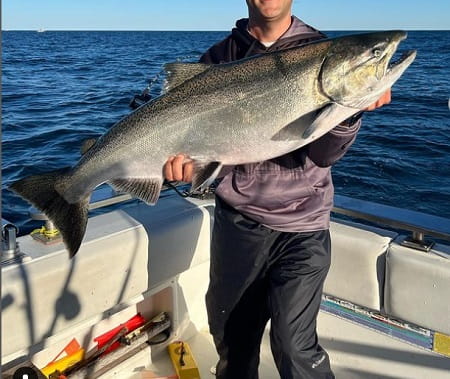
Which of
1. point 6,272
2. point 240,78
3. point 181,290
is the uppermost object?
point 240,78

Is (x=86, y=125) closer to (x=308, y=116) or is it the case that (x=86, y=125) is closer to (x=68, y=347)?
(x=68, y=347)

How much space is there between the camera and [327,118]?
2.54 metres

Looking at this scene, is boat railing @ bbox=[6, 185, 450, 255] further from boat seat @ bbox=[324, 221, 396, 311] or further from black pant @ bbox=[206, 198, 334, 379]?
black pant @ bbox=[206, 198, 334, 379]

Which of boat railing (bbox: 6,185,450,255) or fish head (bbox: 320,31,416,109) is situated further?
boat railing (bbox: 6,185,450,255)

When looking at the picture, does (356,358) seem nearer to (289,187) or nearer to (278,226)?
(278,226)

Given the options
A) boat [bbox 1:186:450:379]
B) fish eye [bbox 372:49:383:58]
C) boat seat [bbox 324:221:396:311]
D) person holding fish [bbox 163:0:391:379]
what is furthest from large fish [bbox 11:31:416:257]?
boat seat [bbox 324:221:396:311]

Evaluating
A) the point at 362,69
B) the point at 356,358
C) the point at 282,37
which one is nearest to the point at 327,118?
the point at 362,69

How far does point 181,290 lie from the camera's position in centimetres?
418

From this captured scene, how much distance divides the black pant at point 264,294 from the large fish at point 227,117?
49 cm

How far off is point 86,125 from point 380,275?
11.8 meters

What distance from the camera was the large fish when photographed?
8.33 feet

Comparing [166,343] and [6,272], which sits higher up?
[6,272]

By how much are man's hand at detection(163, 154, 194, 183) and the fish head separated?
2.70 feet

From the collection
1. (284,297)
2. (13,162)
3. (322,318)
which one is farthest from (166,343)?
(13,162)
